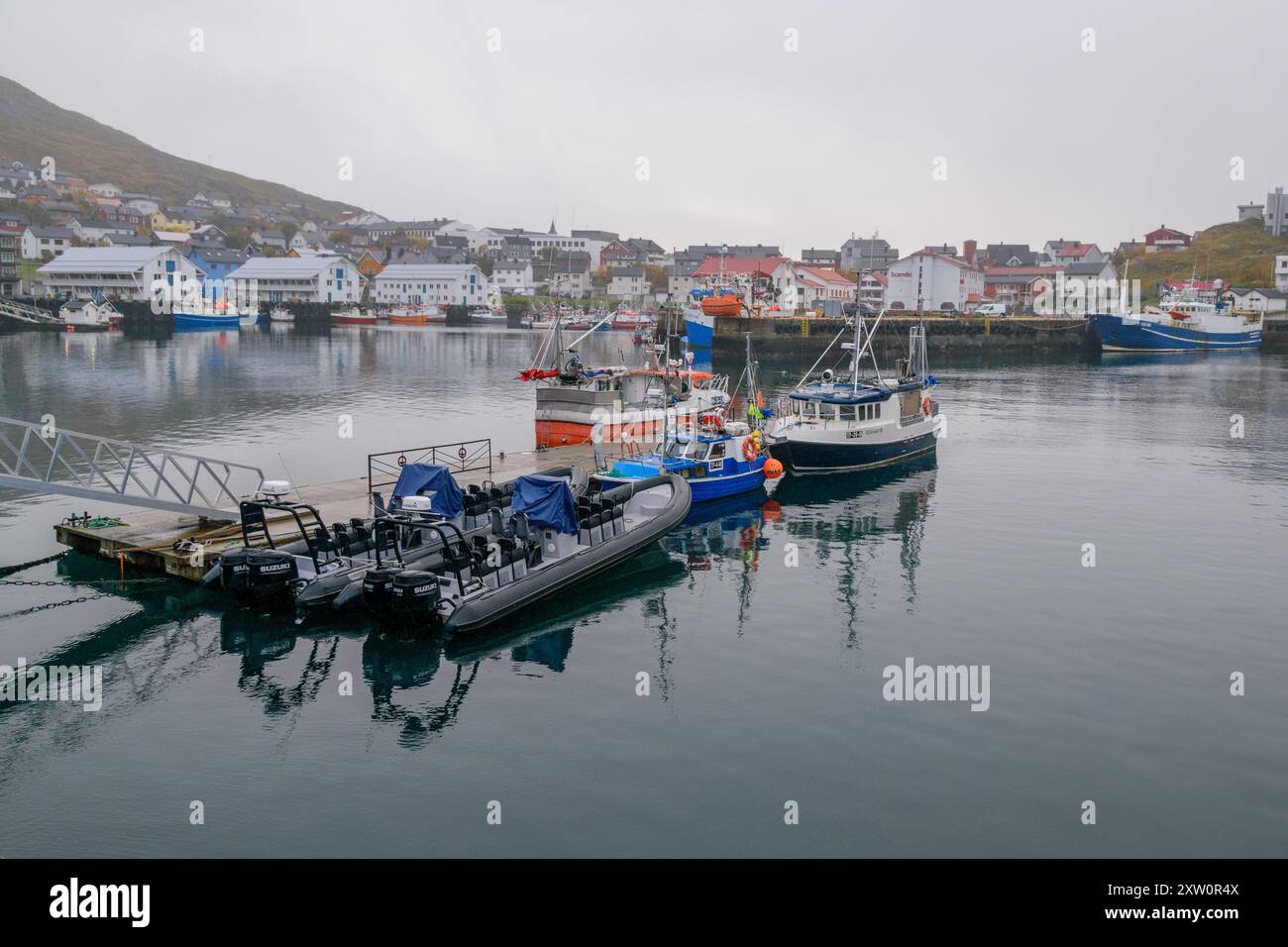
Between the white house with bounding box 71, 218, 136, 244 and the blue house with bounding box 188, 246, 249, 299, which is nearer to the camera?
the blue house with bounding box 188, 246, 249, 299

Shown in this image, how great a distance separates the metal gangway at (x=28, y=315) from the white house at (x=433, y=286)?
205 feet

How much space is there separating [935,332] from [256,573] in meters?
104

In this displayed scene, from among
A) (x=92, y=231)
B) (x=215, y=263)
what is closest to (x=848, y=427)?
(x=215, y=263)

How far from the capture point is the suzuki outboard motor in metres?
21.4

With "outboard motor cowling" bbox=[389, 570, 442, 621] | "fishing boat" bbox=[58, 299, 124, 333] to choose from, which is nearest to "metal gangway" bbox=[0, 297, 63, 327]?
"fishing boat" bbox=[58, 299, 124, 333]

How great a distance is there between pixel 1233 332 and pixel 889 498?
9857cm

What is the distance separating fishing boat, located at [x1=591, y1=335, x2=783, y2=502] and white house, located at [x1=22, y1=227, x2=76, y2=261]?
542ft

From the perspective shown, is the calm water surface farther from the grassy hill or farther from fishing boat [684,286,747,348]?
the grassy hill

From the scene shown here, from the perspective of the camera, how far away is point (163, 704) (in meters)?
18.0

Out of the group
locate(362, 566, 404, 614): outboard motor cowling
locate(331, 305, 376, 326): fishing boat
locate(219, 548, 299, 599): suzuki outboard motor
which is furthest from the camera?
locate(331, 305, 376, 326): fishing boat

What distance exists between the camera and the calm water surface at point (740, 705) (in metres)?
14.2

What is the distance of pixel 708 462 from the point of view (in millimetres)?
34688
